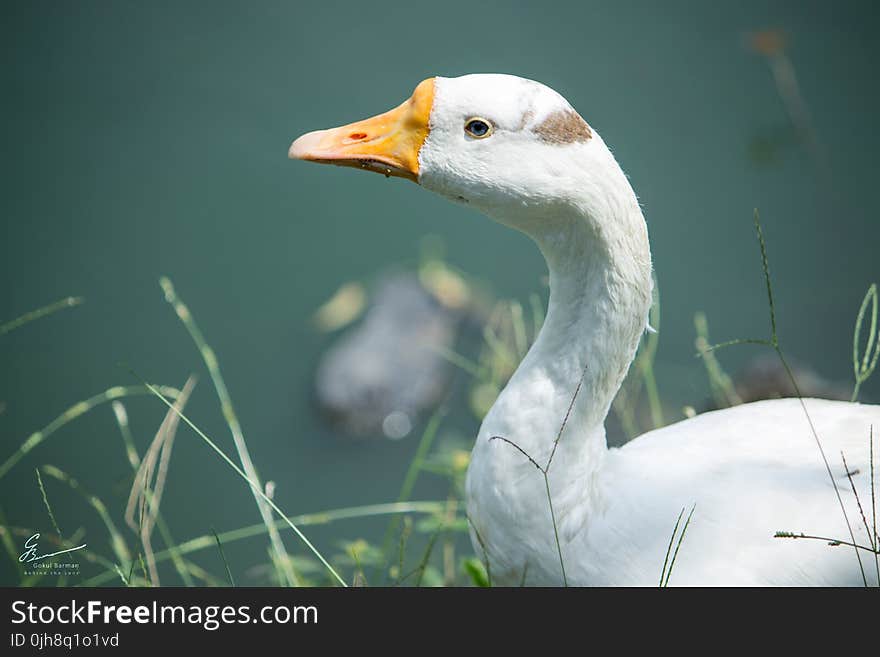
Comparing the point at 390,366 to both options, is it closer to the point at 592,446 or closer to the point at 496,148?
the point at 592,446

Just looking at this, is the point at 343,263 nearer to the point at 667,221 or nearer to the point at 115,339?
the point at 115,339

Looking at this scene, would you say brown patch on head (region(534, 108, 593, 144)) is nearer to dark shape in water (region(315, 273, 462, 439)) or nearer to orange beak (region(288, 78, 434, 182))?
orange beak (region(288, 78, 434, 182))

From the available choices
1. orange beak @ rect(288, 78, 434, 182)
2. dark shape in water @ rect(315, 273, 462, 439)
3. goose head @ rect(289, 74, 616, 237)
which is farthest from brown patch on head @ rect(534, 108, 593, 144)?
dark shape in water @ rect(315, 273, 462, 439)

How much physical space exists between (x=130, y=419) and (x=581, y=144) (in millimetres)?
2860

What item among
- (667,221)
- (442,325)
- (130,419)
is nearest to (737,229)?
(667,221)

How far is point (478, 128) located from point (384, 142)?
8.3 inches

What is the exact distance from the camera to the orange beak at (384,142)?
1.84m

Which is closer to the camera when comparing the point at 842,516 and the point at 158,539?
the point at 842,516

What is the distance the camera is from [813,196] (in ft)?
17.7

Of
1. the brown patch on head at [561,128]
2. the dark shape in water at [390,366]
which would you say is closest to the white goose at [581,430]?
the brown patch on head at [561,128]

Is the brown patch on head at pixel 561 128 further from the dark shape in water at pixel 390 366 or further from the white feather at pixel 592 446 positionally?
the dark shape in water at pixel 390 366

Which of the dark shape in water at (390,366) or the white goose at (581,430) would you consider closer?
the white goose at (581,430)

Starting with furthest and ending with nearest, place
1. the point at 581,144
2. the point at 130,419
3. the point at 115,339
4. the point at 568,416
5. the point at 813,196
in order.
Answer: the point at 813,196 → the point at 115,339 → the point at 130,419 → the point at 568,416 → the point at 581,144

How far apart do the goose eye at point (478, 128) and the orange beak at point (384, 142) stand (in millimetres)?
88
